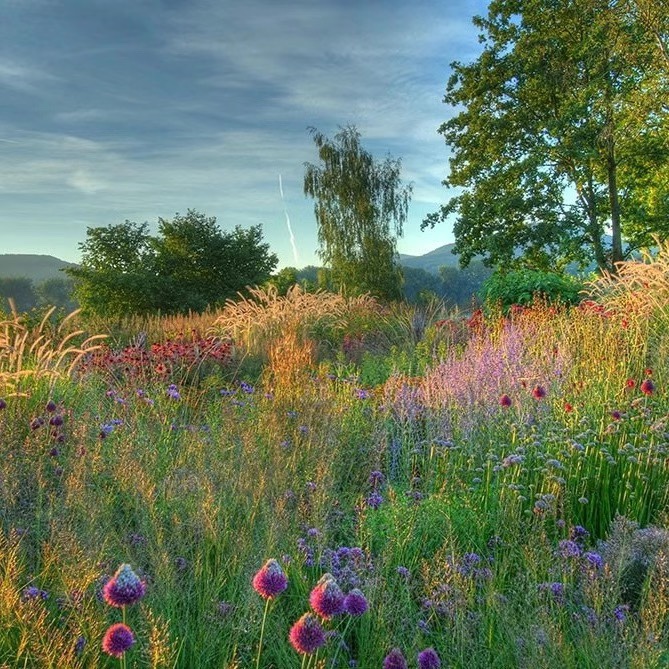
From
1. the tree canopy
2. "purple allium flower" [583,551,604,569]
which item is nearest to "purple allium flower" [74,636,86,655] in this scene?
"purple allium flower" [583,551,604,569]

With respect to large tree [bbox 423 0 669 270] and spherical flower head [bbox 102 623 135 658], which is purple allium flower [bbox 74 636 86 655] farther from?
large tree [bbox 423 0 669 270]

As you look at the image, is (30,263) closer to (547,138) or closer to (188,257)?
(188,257)

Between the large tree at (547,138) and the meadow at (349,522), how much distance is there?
15521 mm

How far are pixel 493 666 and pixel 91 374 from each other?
5716mm

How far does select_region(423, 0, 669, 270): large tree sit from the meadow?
611 inches

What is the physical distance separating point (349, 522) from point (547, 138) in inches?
852

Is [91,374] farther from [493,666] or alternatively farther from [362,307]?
[362,307]

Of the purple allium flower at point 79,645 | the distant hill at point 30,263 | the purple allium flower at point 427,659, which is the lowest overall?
the purple allium flower at point 79,645

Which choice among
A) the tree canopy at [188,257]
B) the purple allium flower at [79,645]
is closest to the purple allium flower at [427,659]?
the purple allium flower at [79,645]

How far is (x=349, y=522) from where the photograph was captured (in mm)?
3471

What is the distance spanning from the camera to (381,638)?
2.12 metres

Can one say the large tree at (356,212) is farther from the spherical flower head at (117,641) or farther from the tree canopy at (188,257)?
the spherical flower head at (117,641)

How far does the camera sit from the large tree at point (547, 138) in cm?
2105

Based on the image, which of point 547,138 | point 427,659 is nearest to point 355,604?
point 427,659
